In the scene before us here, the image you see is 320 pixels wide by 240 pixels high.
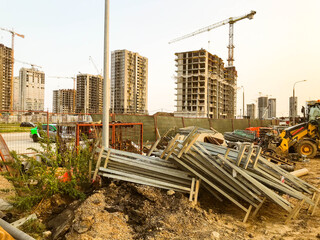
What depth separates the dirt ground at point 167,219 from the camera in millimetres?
3821

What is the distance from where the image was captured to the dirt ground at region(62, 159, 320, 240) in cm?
382

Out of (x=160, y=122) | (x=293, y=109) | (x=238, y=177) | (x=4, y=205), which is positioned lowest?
(x=4, y=205)

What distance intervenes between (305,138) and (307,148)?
1.83 feet

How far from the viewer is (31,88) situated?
280 ft

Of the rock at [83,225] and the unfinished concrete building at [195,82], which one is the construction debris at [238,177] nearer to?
the rock at [83,225]

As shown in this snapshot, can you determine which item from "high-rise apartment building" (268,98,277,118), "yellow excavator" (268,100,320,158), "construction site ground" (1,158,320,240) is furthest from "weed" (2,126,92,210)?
"high-rise apartment building" (268,98,277,118)

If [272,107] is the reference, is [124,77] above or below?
above

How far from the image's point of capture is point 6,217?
4312 millimetres

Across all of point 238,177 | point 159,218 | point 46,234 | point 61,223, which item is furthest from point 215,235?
point 46,234

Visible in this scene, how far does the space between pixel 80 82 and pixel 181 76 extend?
4048cm

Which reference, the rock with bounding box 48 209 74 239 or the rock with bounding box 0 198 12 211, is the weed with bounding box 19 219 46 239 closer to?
the rock with bounding box 48 209 74 239

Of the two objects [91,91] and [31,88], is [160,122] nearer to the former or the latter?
[91,91]

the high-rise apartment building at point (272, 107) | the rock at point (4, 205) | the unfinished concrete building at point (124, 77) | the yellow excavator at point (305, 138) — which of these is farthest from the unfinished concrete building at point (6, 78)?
the high-rise apartment building at point (272, 107)

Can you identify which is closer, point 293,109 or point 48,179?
point 48,179
